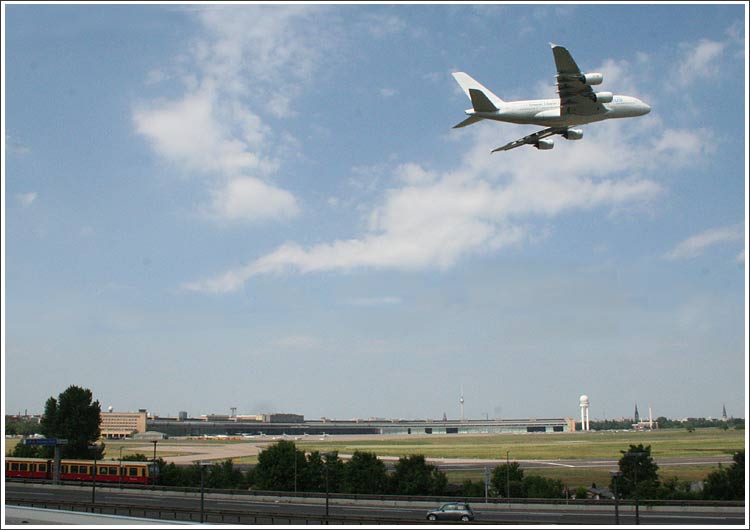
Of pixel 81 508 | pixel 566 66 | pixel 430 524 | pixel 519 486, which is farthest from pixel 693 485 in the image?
pixel 81 508

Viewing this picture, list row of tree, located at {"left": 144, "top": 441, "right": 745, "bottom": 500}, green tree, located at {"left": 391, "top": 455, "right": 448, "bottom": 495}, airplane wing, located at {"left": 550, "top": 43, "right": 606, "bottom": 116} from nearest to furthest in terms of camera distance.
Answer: airplane wing, located at {"left": 550, "top": 43, "right": 606, "bottom": 116} < row of tree, located at {"left": 144, "top": 441, "right": 745, "bottom": 500} < green tree, located at {"left": 391, "top": 455, "right": 448, "bottom": 495}

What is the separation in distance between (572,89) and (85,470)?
64.8 m

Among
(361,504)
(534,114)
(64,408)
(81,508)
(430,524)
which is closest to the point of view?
(430,524)

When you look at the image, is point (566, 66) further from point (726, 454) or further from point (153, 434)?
point (153, 434)

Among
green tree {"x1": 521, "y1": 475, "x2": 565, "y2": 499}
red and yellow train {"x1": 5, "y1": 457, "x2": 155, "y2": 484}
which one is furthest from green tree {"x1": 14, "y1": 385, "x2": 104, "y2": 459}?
green tree {"x1": 521, "y1": 475, "x2": 565, "y2": 499}

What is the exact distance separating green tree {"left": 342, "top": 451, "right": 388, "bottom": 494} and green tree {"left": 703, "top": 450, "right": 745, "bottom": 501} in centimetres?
2935

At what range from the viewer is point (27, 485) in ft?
251

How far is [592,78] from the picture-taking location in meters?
41.9

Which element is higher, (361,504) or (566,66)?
(566,66)

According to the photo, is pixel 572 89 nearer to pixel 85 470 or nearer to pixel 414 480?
pixel 414 480

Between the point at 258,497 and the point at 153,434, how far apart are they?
136236 mm

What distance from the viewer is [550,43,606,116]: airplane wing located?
4075 centimetres

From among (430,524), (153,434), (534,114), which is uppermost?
(534,114)

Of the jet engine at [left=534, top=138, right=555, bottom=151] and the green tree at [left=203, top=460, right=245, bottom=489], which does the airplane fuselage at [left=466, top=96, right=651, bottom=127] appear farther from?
the green tree at [left=203, top=460, right=245, bottom=489]
